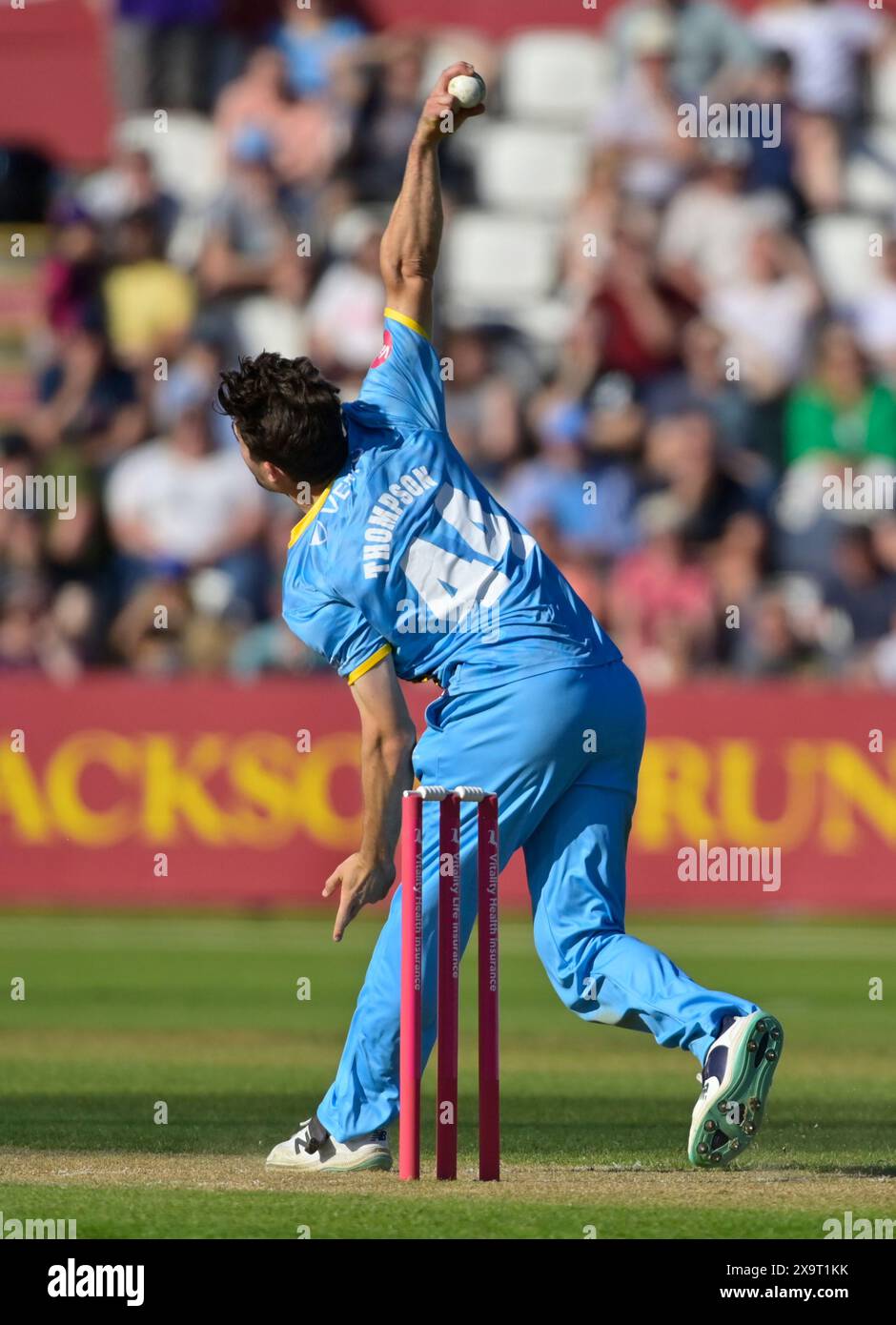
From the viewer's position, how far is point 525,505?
18641 millimetres

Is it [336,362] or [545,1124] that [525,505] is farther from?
[545,1124]

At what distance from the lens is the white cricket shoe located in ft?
22.6

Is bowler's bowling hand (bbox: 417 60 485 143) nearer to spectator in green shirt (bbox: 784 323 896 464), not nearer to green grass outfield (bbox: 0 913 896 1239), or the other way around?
green grass outfield (bbox: 0 913 896 1239)

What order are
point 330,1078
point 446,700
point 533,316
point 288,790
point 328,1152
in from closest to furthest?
point 446,700, point 328,1152, point 330,1078, point 288,790, point 533,316

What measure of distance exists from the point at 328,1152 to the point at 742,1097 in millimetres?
1261

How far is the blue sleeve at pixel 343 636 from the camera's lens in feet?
21.9

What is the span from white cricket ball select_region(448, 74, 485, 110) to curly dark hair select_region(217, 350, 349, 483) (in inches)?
39.5

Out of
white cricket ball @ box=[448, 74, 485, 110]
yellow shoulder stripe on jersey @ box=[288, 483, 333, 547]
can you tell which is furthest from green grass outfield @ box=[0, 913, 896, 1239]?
white cricket ball @ box=[448, 74, 485, 110]

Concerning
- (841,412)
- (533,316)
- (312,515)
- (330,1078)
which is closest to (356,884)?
(312,515)

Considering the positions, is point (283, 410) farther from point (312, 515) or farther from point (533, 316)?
point (533, 316)

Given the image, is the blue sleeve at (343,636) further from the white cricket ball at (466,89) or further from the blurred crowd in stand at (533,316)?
the blurred crowd in stand at (533,316)

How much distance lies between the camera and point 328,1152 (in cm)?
693

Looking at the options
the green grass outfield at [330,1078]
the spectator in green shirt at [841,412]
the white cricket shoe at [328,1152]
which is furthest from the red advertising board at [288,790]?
the white cricket shoe at [328,1152]
